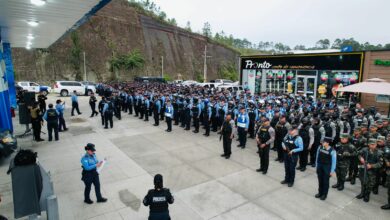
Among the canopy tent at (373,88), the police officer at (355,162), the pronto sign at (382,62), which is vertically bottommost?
the police officer at (355,162)

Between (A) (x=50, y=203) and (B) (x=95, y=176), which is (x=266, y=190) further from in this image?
(A) (x=50, y=203)

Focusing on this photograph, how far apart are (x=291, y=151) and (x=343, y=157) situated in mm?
1420

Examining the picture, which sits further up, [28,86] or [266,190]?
[28,86]

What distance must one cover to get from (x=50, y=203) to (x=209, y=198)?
3695 millimetres

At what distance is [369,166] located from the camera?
6504 millimetres

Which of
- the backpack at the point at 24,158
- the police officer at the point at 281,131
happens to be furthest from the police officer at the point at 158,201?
the police officer at the point at 281,131

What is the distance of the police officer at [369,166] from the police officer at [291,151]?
1.64m

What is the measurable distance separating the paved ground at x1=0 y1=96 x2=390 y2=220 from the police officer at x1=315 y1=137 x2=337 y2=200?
0.96 feet

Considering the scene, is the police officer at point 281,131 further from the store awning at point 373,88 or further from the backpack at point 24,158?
the backpack at point 24,158

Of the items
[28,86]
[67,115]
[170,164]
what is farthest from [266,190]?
[28,86]

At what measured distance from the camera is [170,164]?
8.95 m

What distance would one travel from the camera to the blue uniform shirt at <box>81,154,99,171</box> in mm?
5812

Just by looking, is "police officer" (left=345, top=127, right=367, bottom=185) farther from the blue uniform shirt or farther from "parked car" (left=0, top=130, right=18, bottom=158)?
"parked car" (left=0, top=130, right=18, bottom=158)

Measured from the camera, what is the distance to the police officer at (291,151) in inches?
278
